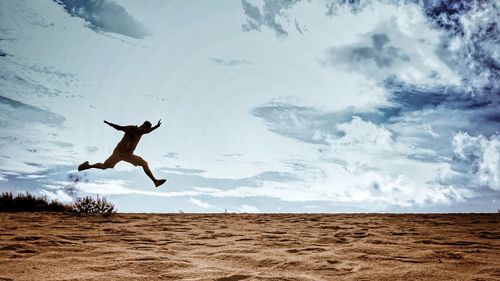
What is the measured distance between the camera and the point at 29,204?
1012 cm

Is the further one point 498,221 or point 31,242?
point 498,221

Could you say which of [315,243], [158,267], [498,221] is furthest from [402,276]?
[498,221]

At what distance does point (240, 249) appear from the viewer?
396cm

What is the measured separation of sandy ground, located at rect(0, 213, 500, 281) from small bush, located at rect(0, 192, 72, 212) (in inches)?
177

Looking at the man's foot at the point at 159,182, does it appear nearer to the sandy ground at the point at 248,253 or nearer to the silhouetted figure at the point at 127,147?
the silhouetted figure at the point at 127,147

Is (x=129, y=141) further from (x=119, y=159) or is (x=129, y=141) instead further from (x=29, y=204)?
(x=29, y=204)

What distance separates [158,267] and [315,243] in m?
2.04

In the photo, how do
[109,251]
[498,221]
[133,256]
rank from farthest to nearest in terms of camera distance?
[498,221], [109,251], [133,256]

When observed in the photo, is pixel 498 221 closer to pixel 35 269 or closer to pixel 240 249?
pixel 240 249

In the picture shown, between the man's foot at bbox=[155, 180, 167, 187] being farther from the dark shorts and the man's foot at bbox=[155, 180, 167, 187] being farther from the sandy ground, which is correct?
the sandy ground

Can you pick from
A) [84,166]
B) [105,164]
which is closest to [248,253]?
[105,164]

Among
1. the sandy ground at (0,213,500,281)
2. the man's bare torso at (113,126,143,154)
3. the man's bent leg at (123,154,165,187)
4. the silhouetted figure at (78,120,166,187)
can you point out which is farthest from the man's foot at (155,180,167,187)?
the sandy ground at (0,213,500,281)

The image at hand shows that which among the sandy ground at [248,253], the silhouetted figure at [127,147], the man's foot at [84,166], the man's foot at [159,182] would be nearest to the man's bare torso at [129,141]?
the silhouetted figure at [127,147]

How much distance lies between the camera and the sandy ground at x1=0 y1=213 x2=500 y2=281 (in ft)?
9.53
